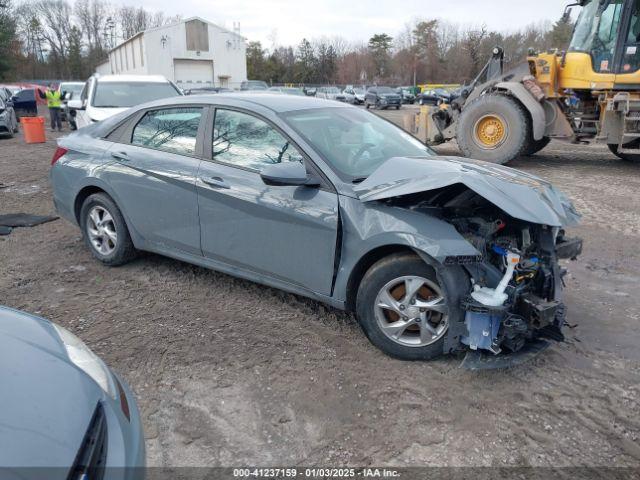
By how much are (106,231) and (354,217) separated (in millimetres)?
2713

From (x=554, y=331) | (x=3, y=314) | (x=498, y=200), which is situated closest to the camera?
(x=3, y=314)

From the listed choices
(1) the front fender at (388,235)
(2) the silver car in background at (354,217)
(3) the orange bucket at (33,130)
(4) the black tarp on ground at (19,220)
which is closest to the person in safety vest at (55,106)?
(3) the orange bucket at (33,130)

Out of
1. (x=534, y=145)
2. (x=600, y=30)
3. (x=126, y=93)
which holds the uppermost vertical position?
(x=600, y=30)

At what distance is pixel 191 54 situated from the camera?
48.9 m

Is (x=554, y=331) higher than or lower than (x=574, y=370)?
higher

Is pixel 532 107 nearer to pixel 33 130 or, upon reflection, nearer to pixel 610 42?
pixel 610 42

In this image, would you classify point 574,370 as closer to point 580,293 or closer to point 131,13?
point 580,293

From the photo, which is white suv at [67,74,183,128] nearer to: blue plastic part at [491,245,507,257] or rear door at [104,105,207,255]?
rear door at [104,105,207,255]

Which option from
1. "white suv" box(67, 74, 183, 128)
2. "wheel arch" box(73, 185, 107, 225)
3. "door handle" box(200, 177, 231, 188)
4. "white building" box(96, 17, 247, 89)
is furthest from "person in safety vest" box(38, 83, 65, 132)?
"white building" box(96, 17, 247, 89)

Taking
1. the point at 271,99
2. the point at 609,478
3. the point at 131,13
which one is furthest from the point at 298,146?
the point at 131,13

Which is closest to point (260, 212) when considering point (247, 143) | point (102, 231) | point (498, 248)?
point (247, 143)

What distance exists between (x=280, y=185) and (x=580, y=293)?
2.85 metres

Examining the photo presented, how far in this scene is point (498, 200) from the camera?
9.75 feet

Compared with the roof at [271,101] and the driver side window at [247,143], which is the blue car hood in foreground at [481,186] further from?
the roof at [271,101]
